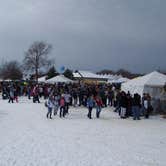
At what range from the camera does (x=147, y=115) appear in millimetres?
22953

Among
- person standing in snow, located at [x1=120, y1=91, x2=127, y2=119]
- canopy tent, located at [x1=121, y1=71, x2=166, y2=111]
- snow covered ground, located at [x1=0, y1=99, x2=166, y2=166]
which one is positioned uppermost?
canopy tent, located at [x1=121, y1=71, x2=166, y2=111]

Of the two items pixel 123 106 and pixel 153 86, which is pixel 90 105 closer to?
pixel 123 106

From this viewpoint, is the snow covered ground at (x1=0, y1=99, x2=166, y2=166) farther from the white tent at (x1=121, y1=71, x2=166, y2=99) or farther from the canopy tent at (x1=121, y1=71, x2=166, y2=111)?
the white tent at (x1=121, y1=71, x2=166, y2=99)

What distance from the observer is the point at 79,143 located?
43.1 feet

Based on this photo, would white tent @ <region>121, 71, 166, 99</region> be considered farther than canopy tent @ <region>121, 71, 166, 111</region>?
Yes

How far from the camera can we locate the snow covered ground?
10336mm

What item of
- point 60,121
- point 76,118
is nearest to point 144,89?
point 76,118

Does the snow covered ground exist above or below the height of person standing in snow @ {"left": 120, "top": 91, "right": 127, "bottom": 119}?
below

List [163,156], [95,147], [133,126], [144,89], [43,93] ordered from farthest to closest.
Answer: [43,93]
[144,89]
[133,126]
[95,147]
[163,156]

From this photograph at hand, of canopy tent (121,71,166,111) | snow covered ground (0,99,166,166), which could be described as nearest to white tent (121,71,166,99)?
canopy tent (121,71,166,111)

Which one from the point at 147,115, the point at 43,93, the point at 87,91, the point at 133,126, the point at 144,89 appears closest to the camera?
the point at 133,126

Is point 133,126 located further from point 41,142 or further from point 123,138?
point 41,142

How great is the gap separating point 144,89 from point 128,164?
17.0 meters

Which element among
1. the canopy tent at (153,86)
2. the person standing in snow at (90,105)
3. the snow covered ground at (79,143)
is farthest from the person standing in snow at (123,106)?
the canopy tent at (153,86)
